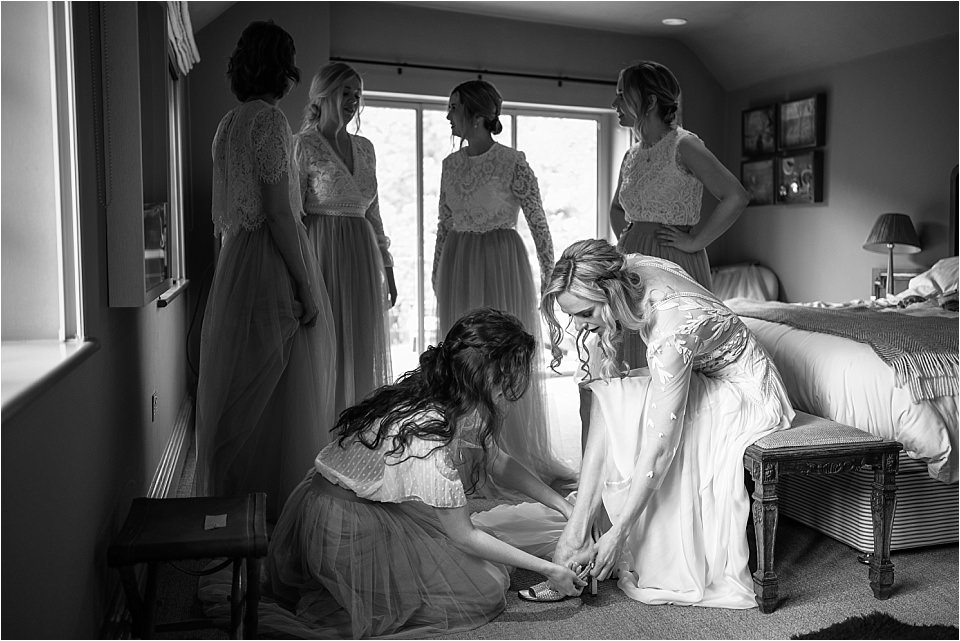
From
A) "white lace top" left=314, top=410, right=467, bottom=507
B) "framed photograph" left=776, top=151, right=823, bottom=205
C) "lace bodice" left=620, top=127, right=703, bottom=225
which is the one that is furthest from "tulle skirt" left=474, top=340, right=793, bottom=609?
"framed photograph" left=776, top=151, right=823, bottom=205

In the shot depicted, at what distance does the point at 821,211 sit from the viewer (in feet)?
20.2

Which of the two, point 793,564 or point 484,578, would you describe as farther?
point 793,564

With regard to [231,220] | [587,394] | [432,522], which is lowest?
[432,522]

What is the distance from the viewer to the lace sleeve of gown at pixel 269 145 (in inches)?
105

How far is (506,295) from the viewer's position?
3648 mm

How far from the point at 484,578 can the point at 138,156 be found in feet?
4.46

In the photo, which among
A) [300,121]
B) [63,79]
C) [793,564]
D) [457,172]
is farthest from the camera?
[300,121]

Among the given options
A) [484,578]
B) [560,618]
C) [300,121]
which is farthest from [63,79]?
[300,121]

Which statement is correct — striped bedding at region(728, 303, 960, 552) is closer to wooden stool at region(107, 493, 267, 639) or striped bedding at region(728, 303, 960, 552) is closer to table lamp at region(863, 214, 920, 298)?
wooden stool at region(107, 493, 267, 639)

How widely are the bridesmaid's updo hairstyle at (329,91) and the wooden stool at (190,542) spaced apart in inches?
65.0

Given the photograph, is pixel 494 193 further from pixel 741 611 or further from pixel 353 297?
pixel 741 611

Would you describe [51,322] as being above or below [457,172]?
below

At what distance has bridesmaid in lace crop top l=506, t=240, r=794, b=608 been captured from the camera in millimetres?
2271

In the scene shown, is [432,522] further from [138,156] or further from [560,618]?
[138,156]
